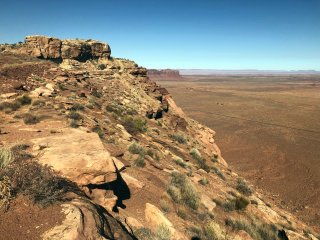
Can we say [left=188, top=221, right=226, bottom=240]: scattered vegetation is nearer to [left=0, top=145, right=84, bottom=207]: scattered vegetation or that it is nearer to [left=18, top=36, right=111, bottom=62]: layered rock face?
[left=0, top=145, right=84, bottom=207]: scattered vegetation

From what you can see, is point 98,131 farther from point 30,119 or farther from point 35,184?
point 35,184

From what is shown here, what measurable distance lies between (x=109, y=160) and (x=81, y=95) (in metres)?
13.9

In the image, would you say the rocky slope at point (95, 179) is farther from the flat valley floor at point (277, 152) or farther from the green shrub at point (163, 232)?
the flat valley floor at point (277, 152)

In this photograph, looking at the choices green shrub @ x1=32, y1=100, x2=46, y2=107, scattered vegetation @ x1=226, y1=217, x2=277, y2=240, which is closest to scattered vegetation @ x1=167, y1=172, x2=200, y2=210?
scattered vegetation @ x1=226, y1=217, x2=277, y2=240

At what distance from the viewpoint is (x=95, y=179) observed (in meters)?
7.14

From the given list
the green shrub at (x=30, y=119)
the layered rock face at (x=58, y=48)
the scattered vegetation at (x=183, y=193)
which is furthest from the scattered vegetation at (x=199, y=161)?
the layered rock face at (x=58, y=48)

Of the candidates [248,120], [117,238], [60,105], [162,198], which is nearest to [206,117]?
[248,120]

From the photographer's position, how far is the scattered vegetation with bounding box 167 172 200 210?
9764 millimetres

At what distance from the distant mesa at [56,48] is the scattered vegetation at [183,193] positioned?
22.1 metres

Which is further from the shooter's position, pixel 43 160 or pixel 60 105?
pixel 60 105

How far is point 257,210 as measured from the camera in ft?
42.6

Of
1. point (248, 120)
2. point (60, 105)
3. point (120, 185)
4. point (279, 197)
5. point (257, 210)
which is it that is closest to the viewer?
point (120, 185)

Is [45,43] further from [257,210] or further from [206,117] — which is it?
[206,117]

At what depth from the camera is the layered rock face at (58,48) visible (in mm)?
27859
